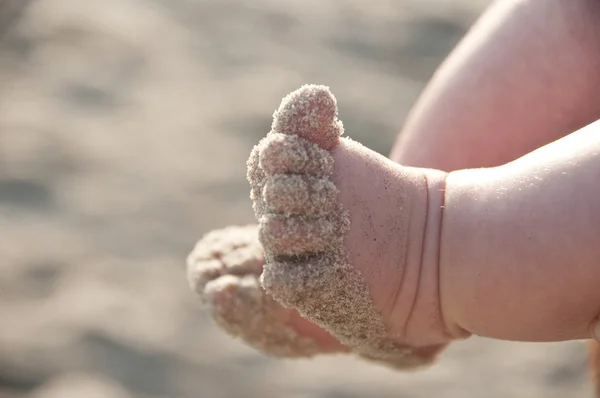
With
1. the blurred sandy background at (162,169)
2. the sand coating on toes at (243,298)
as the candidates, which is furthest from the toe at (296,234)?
the blurred sandy background at (162,169)

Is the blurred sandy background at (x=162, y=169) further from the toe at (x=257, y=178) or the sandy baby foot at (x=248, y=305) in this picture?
the toe at (x=257, y=178)

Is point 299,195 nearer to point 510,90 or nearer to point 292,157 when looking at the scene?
point 292,157

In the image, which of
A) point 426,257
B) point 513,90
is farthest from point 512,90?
point 426,257

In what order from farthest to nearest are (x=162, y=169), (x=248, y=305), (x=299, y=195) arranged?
(x=162, y=169), (x=248, y=305), (x=299, y=195)

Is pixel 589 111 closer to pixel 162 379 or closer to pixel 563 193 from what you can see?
pixel 563 193

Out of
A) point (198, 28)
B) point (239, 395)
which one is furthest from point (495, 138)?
point (198, 28)

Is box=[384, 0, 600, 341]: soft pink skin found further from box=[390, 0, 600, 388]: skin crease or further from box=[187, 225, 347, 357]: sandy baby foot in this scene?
box=[187, 225, 347, 357]: sandy baby foot
